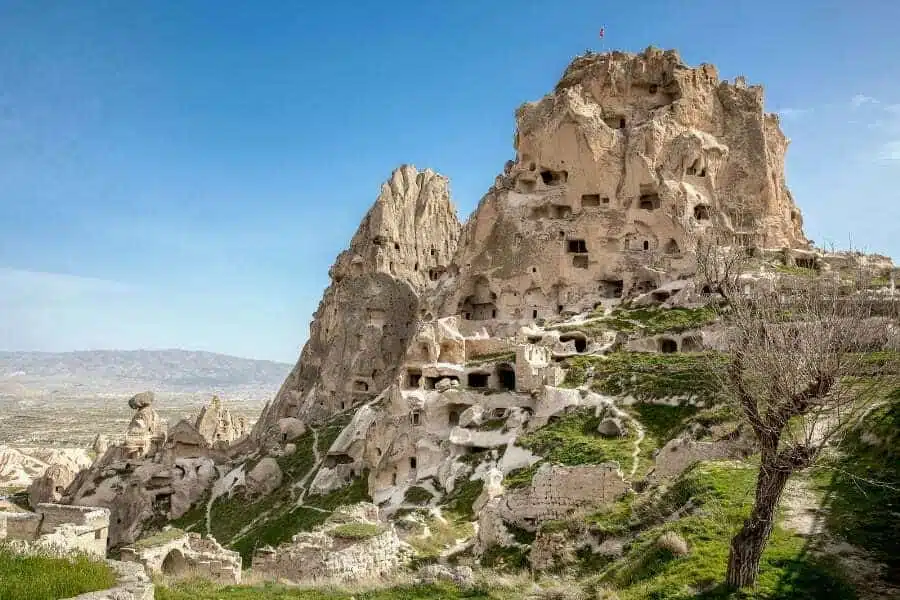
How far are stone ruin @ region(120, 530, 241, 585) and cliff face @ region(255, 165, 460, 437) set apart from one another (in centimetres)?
3603

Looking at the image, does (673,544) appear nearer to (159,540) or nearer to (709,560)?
(709,560)

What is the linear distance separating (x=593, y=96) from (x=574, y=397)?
127ft

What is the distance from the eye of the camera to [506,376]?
42.8 metres

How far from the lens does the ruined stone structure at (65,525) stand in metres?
24.5

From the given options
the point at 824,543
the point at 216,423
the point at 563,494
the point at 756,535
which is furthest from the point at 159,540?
the point at 216,423

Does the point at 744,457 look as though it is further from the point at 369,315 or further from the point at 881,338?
the point at 369,315

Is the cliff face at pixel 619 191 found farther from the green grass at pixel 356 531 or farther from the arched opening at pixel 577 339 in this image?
the green grass at pixel 356 531

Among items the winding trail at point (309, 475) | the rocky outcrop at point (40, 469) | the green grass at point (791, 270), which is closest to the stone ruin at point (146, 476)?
the rocky outcrop at point (40, 469)

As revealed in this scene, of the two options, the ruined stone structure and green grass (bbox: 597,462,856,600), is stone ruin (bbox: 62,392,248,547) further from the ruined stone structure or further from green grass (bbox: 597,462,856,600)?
green grass (bbox: 597,462,856,600)

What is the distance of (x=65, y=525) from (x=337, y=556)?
40.5 ft

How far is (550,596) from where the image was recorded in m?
13.4

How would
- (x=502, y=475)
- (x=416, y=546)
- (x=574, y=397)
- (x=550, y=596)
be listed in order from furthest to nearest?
(x=574, y=397) < (x=502, y=475) < (x=416, y=546) < (x=550, y=596)

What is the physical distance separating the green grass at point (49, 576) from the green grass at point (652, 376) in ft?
77.2

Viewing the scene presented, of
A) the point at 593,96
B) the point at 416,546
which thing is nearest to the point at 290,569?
the point at 416,546
